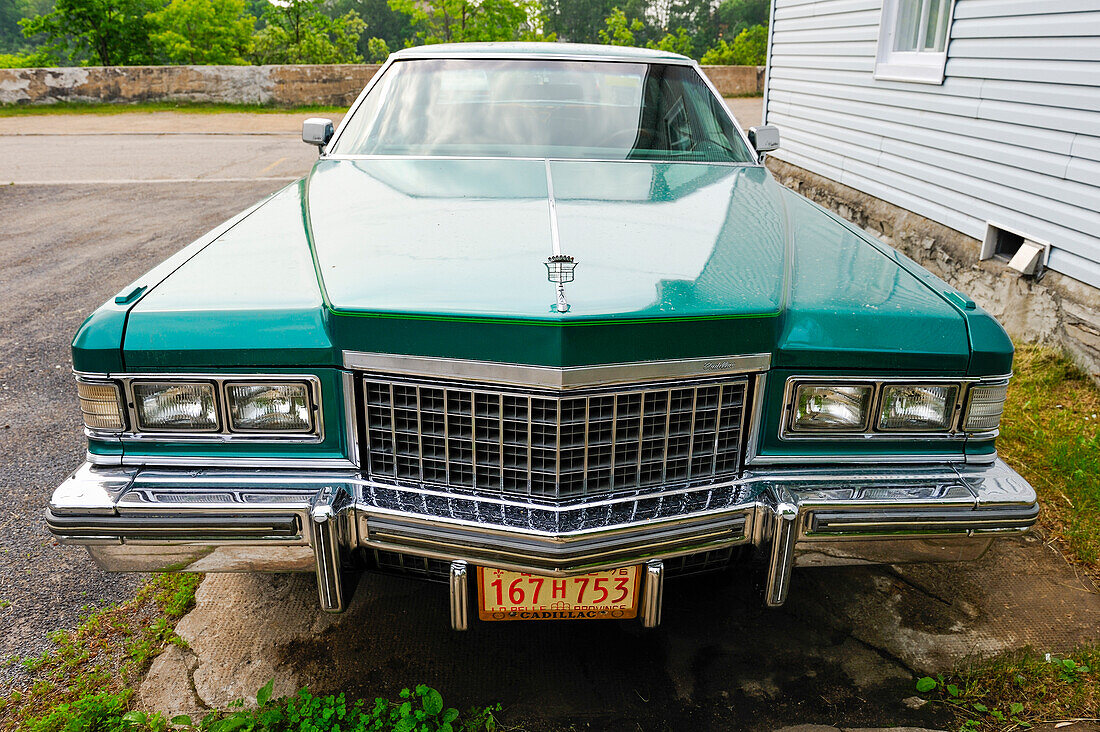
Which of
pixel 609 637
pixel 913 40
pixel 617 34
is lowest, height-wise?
pixel 609 637

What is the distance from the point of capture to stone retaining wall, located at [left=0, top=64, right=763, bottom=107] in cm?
1814

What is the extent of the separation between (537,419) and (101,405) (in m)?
1.17

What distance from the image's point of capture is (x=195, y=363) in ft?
6.71

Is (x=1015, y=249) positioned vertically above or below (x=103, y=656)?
above

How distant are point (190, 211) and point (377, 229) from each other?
701 cm

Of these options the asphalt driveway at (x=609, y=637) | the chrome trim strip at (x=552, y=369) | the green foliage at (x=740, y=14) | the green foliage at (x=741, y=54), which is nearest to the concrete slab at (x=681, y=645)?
the asphalt driveway at (x=609, y=637)

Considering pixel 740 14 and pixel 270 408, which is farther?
pixel 740 14

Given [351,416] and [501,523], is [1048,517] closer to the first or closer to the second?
[501,523]

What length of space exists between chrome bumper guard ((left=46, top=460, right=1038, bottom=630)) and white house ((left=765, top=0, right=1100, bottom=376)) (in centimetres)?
291

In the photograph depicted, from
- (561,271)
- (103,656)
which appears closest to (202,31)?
(103,656)

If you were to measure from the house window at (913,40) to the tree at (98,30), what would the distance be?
24521 mm

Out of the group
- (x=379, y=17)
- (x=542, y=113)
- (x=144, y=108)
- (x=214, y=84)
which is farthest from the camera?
(x=379, y=17)

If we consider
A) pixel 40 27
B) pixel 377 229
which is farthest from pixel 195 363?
pixel 40 27

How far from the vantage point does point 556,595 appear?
2.12 m
